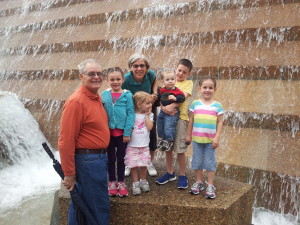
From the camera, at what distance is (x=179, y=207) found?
3.67 meters

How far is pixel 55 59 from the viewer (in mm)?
9938

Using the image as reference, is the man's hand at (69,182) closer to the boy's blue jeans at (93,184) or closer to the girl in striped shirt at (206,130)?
the boy's blue jeans at (93,184)

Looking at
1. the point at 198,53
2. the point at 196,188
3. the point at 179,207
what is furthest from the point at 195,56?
the point at 179,207

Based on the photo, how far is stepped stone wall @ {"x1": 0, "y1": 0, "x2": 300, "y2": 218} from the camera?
596cm

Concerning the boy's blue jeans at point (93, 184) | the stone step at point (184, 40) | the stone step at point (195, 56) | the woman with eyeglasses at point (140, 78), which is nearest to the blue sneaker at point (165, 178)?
the woman with eyeglasses at point (140, 78)

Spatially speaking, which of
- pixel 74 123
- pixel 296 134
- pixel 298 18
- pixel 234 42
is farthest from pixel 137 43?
pixel 74 123

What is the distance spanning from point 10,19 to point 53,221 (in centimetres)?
1069

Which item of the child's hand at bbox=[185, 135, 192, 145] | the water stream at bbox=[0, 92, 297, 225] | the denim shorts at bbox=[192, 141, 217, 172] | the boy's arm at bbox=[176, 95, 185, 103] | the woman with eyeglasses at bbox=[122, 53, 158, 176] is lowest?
the water stream at bbox=[0, 92, 297, 225]

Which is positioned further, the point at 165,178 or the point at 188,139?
the point at 165,178

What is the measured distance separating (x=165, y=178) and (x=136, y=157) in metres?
0.66

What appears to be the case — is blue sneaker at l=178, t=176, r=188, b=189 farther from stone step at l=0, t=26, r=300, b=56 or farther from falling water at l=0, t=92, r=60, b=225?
stone step at l=0, t=26, r=300, b=56

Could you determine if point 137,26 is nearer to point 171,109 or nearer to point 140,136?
point 171,109

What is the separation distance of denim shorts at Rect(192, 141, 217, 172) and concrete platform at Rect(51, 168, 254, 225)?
348mm

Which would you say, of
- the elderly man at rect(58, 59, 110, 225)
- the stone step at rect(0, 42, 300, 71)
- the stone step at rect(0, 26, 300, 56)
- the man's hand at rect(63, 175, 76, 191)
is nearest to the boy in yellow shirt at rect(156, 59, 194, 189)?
the elderly man at rect(58, 59, 110, 225)
